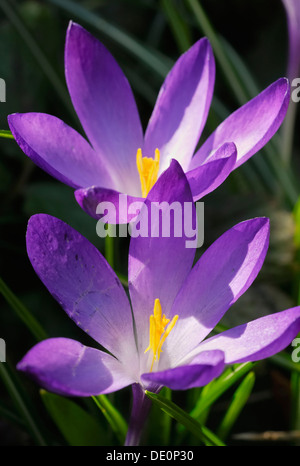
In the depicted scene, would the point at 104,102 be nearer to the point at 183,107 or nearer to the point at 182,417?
the point at 183,107

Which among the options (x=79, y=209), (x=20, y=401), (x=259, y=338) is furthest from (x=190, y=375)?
(x=79, y=209)

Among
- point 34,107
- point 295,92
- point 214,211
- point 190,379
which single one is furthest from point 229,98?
point 190,379

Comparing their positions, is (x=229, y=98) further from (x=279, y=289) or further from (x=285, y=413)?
(x=285, y=413)

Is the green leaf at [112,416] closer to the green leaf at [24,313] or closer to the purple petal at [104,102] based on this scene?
the green leaf at [24,313]

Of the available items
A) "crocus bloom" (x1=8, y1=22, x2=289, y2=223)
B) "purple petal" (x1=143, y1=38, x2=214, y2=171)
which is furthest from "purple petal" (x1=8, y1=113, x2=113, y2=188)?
"purple petal" (x1=143, y1=38, x2=214, y2=171)

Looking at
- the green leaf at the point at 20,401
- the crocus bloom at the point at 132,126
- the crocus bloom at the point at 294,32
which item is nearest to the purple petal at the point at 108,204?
the crocus bloom at the point at 132,126

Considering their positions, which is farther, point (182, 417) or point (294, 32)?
point (294, 32)
